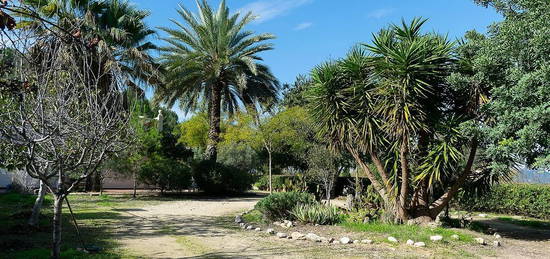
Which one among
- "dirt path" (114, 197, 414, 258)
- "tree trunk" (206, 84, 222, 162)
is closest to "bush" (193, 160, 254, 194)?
"tree trunk" (206, 84, 222, 162)

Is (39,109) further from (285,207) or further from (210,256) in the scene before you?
(285,207)

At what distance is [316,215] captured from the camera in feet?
39.9

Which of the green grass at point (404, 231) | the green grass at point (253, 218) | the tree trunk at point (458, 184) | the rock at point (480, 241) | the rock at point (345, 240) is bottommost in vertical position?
the rock at point (480, 241)

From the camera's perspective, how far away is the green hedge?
16500 millimetres

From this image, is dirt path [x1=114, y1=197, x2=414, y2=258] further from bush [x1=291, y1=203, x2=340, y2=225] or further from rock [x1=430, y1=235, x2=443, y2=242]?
bush [x1=291, y1=203, x2=340, y2=225]

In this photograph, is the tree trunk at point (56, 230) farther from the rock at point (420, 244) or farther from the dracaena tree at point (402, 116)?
the dracaena tree at point (402, 116)

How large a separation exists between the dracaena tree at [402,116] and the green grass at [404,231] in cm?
99

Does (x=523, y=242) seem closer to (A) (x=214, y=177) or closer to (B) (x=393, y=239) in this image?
(B) (x=393, y=239)

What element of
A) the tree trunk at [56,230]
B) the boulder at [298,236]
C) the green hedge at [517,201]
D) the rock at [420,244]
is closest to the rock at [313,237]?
the boulder at [298,236]

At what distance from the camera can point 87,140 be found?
6949 millimetres

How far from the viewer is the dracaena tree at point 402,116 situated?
11.0 meters

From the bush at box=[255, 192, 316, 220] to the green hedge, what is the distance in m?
6.49

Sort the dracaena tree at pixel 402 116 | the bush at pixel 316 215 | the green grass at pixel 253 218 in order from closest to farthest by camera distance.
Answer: the dracaena tree at pixel 402 116 < the bush at pixel 316 215 < the green grass at pixel 253 218

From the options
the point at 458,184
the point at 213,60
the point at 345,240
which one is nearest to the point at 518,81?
the point at 458,184
